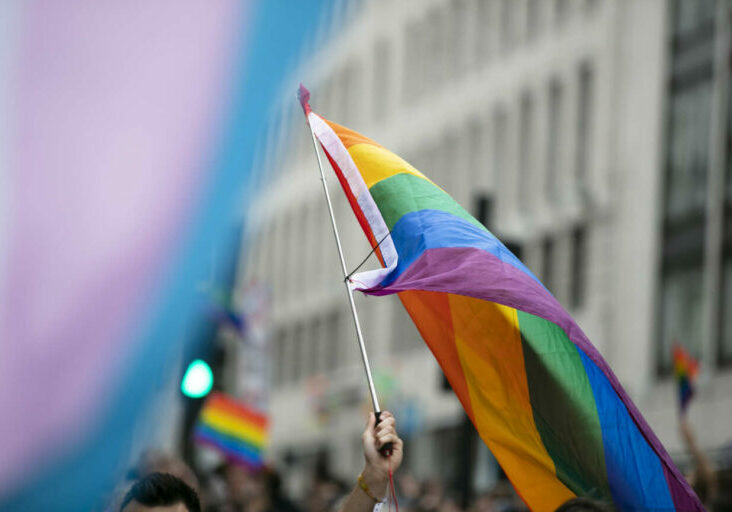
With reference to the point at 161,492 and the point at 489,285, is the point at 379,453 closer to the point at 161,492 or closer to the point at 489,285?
the point at 161,492

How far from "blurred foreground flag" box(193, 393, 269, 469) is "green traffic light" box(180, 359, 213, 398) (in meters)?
3.94

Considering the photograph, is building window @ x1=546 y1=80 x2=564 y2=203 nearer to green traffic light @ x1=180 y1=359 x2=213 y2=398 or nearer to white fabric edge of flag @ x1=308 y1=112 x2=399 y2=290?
green traffic light @ x1=180 y1=359 x2=213 y2=398

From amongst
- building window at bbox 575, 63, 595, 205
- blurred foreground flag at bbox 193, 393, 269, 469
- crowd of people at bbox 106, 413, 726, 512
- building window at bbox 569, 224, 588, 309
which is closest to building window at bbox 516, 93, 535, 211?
building window at bbox 575, 63, 595, 205

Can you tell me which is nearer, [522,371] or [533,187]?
[522,371]

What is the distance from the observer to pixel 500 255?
5.47 meters

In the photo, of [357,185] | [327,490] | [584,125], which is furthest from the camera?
[584,125]

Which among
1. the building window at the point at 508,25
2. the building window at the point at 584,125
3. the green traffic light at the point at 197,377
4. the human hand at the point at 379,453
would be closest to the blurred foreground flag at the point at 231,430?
the green traffic light at the point at 197,377

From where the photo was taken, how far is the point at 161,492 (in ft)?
14.8

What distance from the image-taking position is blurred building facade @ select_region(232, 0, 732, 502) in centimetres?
2877

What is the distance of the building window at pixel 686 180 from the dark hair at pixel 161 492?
81.3ft

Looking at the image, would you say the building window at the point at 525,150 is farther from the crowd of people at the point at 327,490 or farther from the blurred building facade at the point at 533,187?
the crowd of people at the point at 327,490

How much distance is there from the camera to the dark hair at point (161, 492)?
451cm

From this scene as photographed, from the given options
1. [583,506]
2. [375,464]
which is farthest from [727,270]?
[583,506]

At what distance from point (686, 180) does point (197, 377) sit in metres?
20.4
